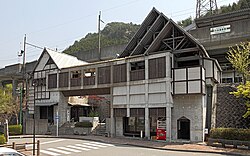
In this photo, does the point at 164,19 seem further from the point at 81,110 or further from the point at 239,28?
the point at 81,110

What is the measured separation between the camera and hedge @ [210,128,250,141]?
20114mm

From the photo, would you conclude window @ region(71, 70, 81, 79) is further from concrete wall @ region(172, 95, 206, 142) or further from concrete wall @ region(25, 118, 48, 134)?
concrete wall @ region(172, 95, 206, 142)

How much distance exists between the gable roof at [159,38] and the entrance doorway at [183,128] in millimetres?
6261

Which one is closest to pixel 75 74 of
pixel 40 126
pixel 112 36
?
pixel 40 126

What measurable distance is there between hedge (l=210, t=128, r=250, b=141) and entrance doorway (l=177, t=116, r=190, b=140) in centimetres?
300

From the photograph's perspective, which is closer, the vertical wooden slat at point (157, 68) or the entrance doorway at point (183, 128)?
the entrance doorway at point (183, 128)

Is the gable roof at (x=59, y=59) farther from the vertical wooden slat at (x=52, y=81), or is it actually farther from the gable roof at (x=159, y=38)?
the gable roof at (x=159, y=38)

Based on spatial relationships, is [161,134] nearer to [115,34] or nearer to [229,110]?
[229,110]

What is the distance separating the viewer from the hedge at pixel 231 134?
2011cm

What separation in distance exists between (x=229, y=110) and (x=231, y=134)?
5.79 m

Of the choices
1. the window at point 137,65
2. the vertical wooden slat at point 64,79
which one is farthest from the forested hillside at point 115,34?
the window at point 137,65

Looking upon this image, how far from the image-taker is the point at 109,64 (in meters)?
30.2

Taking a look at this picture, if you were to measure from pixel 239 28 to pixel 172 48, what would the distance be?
1161 cm

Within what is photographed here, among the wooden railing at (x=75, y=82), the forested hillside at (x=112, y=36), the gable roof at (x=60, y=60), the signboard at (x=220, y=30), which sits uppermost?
the forested hillside at (x=112, y=36)
